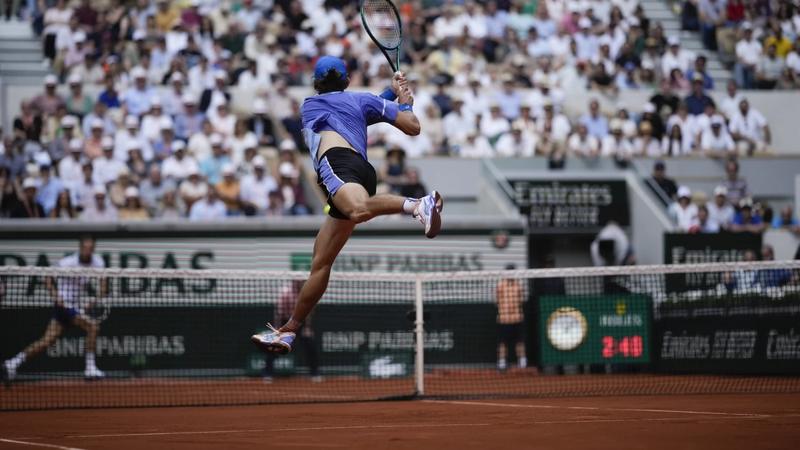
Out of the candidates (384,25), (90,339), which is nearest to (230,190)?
(90,339)

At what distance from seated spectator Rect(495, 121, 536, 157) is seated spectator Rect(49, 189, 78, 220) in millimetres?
7943

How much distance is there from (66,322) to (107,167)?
543cm

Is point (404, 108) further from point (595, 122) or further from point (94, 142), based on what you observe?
point (595, 122)

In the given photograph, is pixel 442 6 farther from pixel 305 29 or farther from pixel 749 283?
pixel 749 283

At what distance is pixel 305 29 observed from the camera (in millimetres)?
26500

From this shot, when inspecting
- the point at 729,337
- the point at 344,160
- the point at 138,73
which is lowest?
the point at 729,337

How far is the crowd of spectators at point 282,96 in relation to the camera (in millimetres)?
21719

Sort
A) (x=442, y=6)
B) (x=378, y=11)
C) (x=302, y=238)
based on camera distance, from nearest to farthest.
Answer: (x=378, y=11) < (x=302, y=238) < (x=442, y=6)

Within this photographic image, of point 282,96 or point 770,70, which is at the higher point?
point 770,70

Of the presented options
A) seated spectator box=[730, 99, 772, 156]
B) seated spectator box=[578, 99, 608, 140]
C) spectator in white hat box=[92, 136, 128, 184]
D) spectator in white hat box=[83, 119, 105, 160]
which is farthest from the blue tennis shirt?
seated spectator box=[730, 99, 772, 156]

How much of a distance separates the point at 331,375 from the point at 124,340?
9.07 feet

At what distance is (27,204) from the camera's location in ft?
67.8

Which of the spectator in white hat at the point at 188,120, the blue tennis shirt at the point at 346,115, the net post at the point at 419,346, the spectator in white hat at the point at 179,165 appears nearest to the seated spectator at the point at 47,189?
the spectator in white hat at the point at 179,165

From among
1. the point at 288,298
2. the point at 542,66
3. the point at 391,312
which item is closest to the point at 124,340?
the point at 288,298
